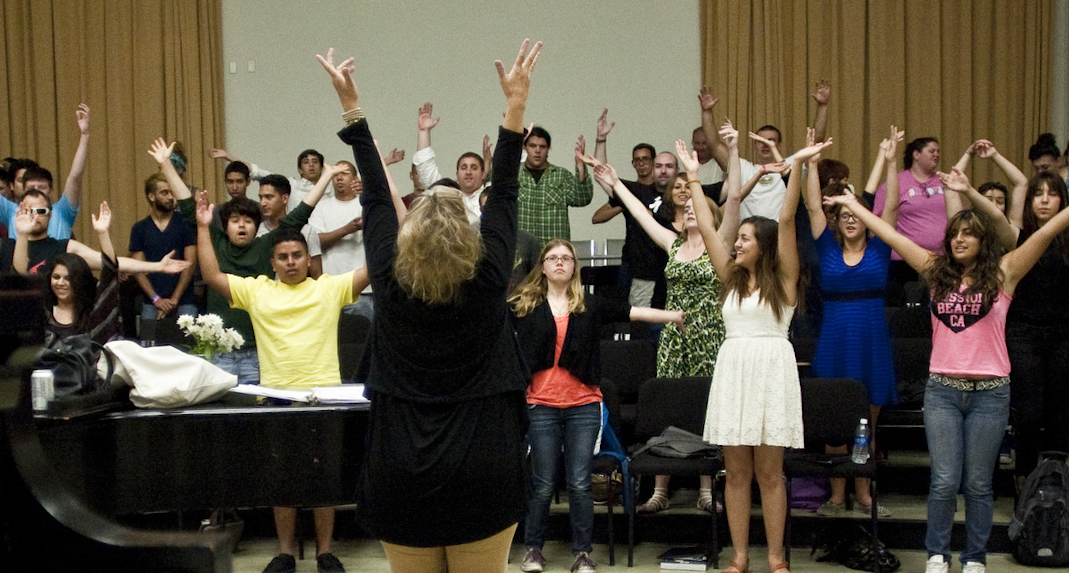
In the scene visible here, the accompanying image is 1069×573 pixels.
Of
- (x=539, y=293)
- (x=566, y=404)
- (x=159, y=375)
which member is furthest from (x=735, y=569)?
(x=159, y=375)

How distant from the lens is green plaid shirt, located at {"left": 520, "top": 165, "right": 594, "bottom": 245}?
22.8ft

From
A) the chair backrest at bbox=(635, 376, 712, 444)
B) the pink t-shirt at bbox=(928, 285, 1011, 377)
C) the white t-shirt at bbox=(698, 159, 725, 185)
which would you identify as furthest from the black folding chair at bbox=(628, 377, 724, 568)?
the white t-shirt at bbox=(698, 159, 725, 185)

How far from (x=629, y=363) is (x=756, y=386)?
4.85 ft

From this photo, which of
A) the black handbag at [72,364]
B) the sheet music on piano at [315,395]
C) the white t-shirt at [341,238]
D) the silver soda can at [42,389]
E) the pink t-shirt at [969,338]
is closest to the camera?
the silver soda can at [42,389]

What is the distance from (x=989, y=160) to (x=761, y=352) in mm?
4788

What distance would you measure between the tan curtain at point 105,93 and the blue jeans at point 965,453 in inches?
259

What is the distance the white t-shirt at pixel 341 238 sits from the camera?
6941 mm

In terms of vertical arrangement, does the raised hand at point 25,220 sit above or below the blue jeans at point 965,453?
above

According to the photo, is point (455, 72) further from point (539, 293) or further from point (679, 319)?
point (679, 319)

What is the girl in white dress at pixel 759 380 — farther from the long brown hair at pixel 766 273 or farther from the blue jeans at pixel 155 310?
the blue jeans at pixel 155 310

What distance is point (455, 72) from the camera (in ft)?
30.7

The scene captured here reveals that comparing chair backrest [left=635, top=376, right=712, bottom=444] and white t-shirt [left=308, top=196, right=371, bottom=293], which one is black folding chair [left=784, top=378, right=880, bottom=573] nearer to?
chair backrest [left=635, top=376, right=712, bottom=444]

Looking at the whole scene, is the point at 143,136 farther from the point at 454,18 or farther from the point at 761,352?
the point at 761,352

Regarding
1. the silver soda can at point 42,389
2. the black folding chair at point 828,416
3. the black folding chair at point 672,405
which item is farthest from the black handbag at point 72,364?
the black folding chair at point 828,416
